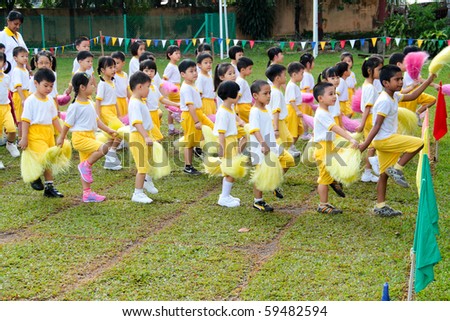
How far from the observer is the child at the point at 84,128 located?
7387 mm

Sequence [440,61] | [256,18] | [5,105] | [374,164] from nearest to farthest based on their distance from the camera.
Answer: [440,61]
[374,164]
[5,105]
[256,18]

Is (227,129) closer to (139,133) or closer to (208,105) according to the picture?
(139,133)

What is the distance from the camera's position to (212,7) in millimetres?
28203

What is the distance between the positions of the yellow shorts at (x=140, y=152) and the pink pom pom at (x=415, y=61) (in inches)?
134

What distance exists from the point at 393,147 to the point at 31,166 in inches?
159

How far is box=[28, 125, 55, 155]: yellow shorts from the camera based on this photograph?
7488mm

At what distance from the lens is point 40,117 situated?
24.5ft

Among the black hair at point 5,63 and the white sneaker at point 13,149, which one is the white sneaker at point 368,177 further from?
the black hair at point 5,63

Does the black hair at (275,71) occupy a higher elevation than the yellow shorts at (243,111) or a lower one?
higher

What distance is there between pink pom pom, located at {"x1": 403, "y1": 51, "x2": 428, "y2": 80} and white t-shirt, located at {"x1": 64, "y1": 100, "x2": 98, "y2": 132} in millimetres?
3916

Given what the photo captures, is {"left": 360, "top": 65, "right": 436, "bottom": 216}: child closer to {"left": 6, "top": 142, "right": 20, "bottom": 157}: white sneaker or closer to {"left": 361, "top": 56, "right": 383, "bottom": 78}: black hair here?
{"left": 361, "top": 56, "right": 383, "bottom": 78}: black hair

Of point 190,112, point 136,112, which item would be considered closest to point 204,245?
point 136,112

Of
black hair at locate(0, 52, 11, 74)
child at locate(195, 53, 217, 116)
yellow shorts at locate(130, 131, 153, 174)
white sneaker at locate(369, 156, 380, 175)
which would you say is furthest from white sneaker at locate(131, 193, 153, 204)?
black hair at locate(0, 52, 11, 74)

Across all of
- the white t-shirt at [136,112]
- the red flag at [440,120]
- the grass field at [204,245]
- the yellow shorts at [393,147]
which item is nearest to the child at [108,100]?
the grass field at [204,245]
